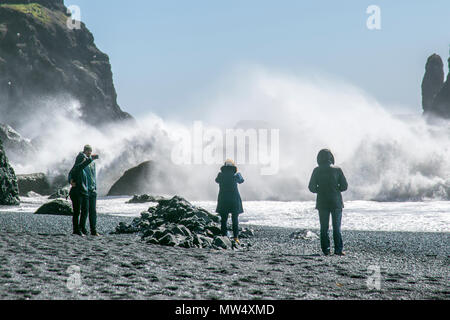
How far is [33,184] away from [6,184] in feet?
67.5

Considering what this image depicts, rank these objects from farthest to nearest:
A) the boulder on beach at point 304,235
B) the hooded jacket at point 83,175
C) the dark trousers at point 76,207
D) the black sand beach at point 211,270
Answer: the boulder on beach at point 304,235
the dark trousers at point 76,207
the hooded jacket at point 83,175
the black sand beach at point 211,270

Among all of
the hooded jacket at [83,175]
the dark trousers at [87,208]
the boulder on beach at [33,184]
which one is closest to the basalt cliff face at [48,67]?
the boulder on beach at [33,184]

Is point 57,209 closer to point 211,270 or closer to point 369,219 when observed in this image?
point 369,219

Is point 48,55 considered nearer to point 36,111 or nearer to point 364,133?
point 36,111

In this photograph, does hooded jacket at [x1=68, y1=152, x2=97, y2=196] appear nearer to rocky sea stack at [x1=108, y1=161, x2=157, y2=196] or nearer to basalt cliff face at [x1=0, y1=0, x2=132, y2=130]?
rocky sea stack at [x1=108, y1=161, x2=157, y2=196]

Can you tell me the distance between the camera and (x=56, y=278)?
5336 millimetres

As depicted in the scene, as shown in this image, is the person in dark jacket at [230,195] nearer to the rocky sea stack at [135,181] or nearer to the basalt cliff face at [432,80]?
the rocky sea stack at [135,181]

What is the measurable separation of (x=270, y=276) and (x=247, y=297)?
4.40 ft

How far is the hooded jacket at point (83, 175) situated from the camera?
9430 mm

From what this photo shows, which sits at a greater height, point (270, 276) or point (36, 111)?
point (36, 111)

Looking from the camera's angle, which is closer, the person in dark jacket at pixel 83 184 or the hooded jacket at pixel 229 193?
the person in dark jacket at pixel 83 184

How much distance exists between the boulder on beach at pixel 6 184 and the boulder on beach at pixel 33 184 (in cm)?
1878

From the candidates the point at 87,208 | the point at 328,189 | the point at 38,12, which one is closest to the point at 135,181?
the point at 87,208
